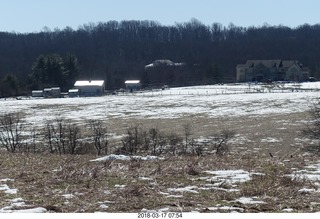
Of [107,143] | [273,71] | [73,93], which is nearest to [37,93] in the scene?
[73,93]

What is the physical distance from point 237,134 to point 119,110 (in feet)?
90.2

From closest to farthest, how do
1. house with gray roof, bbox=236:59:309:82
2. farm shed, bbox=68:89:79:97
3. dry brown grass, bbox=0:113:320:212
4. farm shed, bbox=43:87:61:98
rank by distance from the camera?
dry brown grass, bbox=0:113:320:212 → farm shed, bbox=43:87:61:98 → farm shed, bbox=68:89:79:97 → house with gray roof, bbox=236:59:309:82

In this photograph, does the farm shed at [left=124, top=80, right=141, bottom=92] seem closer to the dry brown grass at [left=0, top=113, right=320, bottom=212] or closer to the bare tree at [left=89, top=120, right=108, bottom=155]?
the bare tree at [left=89, top=120, right=108, bottom=155]

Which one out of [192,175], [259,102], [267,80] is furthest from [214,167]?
[267,80]

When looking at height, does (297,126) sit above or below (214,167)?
below

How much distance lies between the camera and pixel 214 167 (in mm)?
8539

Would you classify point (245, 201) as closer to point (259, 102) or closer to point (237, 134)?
point (237, 134)

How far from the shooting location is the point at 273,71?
429 feet

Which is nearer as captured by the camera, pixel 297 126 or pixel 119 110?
pixel 297 126

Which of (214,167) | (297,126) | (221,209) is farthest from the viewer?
(297,126)

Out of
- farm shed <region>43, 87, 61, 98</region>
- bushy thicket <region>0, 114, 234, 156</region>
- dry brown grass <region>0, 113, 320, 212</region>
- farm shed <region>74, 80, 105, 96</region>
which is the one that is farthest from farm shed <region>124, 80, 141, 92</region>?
dry brown grass <region>0, 113, 320, 212</region>

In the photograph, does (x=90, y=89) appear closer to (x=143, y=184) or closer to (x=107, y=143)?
(x=107, y=143)

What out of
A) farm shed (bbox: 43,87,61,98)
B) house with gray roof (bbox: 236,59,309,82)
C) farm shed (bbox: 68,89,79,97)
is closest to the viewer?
farm shed (bbox: 43,87,61,98)

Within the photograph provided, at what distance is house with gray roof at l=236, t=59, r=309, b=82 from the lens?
12812 centimetres
